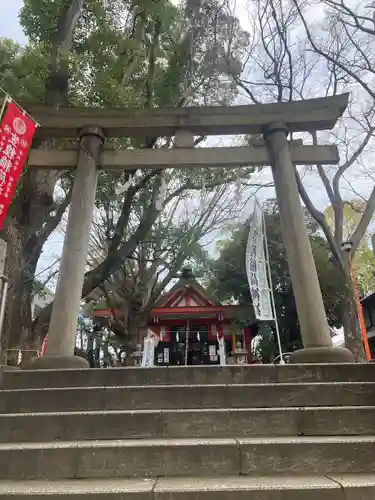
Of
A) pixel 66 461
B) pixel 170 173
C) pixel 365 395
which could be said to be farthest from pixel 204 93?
pixel 66 461

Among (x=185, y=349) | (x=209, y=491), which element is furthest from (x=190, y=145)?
(x=185, y=349)

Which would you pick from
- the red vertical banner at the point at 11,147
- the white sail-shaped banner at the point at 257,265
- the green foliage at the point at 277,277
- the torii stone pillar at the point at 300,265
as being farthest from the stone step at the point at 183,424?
the green foliage at the point at 277,277

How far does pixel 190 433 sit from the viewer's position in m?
3.34

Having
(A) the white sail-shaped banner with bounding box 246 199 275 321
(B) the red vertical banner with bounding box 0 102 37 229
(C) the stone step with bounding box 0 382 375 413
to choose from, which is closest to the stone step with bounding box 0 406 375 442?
(C) the stone step with bounding box 0 382 375 413

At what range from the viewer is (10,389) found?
419 cm

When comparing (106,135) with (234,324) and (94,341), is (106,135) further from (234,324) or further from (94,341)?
(94,341)

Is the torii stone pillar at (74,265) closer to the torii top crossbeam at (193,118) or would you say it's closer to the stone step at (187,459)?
the torii top crossbeam at (193,118)

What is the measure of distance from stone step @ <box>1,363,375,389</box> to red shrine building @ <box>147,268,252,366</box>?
1190 centimetres

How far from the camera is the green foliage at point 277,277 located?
50.2ft

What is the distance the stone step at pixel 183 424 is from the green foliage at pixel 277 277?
1161 centimetres

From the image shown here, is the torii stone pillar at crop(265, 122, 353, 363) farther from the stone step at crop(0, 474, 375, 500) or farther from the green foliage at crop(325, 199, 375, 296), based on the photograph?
the green foliage at crop(325, 199, 375, 296)

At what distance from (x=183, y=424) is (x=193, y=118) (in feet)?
18.0

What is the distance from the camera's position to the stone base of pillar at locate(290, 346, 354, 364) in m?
4.91

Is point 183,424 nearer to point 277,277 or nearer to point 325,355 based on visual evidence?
point 325,355
